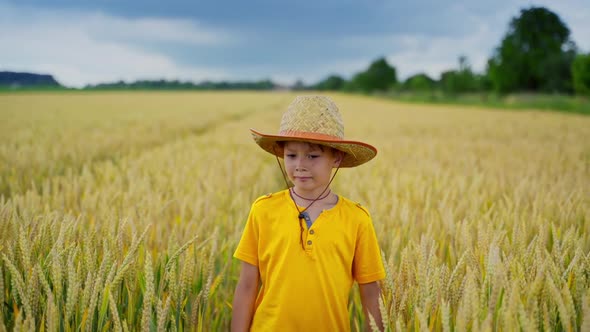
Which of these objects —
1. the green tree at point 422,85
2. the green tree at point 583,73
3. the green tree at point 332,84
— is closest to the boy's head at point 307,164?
the green tree at point 583,73

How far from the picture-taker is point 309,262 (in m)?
1.26

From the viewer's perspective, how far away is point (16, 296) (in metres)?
1.25

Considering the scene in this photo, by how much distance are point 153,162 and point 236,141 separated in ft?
9.32

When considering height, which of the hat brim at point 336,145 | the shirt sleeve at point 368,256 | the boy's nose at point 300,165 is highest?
the hat brim at point 336,145

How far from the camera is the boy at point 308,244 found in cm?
127

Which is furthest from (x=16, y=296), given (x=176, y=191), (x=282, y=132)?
(x=176, y=191)

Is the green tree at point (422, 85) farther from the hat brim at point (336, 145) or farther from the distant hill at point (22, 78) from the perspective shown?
the hat brim at point (336, 145)

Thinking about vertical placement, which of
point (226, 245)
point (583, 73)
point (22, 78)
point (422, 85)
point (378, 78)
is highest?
point (378, 78)

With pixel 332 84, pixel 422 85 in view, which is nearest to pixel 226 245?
pixel 422 85

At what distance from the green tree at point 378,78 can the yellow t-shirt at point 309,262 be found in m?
82.1

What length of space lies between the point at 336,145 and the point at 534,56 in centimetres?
5307

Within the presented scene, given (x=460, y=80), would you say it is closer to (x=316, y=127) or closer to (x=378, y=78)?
(x=378, y=78)

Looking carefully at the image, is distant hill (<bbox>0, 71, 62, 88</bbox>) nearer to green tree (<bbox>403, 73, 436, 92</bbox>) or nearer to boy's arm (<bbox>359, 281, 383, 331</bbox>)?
boy's arm (<bbox>359, 281, 383, 331</bbox>)

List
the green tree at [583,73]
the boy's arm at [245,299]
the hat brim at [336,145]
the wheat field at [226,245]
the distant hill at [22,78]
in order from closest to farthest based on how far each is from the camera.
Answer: the wheat field at [226,245]
the hat brim at [336,145]
the boy's arm at [245,299]
the distant hill at [22,78]
the green tree at [583,73]
